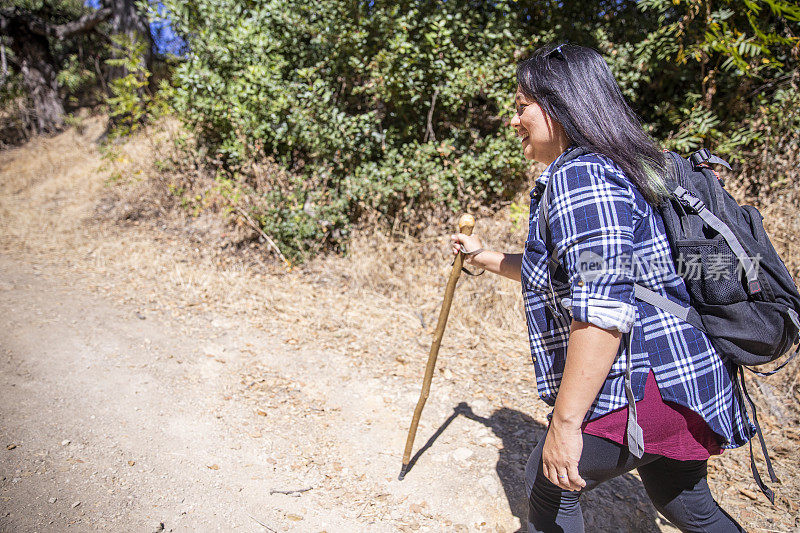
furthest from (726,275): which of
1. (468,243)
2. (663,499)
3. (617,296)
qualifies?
(468,243)

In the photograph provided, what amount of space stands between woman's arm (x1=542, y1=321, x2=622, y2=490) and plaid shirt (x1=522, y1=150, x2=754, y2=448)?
5 cm

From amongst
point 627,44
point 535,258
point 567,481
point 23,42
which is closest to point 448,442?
point 567,481

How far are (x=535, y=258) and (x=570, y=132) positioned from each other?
38 cm

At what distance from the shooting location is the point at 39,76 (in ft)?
37.9

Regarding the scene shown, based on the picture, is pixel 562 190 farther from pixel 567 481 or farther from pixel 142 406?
pixel 142 406

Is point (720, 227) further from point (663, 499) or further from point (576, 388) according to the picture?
point (663, 499)

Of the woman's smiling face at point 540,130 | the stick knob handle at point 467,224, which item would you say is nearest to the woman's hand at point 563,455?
the woman's smiling face at point 540,130

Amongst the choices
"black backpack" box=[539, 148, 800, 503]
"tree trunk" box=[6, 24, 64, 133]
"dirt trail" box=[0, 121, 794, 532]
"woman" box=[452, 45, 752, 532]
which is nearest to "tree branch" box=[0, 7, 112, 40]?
"tree trunk" box=[6, 24, 64, 133]

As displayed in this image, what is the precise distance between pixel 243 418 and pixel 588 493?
2.08 m

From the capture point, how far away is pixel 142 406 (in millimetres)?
3059

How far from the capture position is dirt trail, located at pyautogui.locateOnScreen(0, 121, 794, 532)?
7.79 ft

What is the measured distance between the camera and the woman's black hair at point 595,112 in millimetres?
1333

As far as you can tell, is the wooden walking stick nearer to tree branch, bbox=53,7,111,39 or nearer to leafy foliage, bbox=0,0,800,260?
leafy foliage, bbox=0,0,800,260

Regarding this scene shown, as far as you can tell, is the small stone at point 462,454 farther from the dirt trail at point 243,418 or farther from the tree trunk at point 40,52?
the tree trunk at point 40,52
